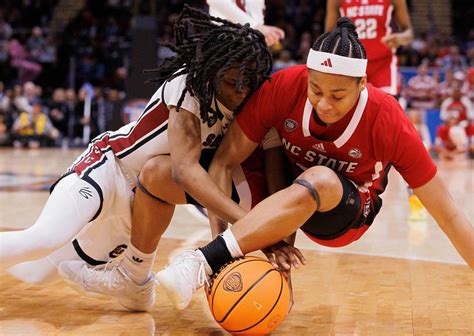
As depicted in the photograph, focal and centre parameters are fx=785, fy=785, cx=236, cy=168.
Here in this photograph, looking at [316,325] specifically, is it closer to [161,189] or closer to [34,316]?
[161,189]

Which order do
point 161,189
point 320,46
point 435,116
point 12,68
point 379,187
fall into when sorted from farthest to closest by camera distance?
point 12,68, point 435,116, point 379,187, point 161,189, point 320,46

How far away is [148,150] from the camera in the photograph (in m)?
3.42

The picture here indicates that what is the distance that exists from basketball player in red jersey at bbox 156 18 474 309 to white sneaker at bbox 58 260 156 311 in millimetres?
539

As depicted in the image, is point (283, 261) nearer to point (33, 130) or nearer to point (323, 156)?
point (323, 156)

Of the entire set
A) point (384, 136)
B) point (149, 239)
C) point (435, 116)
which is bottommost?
point (435, 116)

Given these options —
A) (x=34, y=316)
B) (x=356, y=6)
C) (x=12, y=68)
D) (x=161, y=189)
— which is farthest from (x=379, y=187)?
(x=12, y=68)

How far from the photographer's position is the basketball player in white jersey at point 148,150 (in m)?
3.12

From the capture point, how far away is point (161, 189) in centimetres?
322

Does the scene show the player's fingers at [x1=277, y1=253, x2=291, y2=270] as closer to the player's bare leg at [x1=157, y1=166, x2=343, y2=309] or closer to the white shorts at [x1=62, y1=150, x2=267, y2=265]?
the player's bare leg at [x1=157, y1=166, x2=343, y2=309]

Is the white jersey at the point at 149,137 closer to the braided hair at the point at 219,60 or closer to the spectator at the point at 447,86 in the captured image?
the braided hair at the point at 219,60

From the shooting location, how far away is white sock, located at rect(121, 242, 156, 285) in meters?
3.39

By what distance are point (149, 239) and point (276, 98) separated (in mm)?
822

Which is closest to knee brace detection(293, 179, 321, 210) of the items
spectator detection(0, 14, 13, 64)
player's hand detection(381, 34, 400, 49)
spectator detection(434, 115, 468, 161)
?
player's hand detection(381, 34, 400, 49)

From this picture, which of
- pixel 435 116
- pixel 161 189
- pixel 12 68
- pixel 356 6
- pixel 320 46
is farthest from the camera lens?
pixel 12 68
